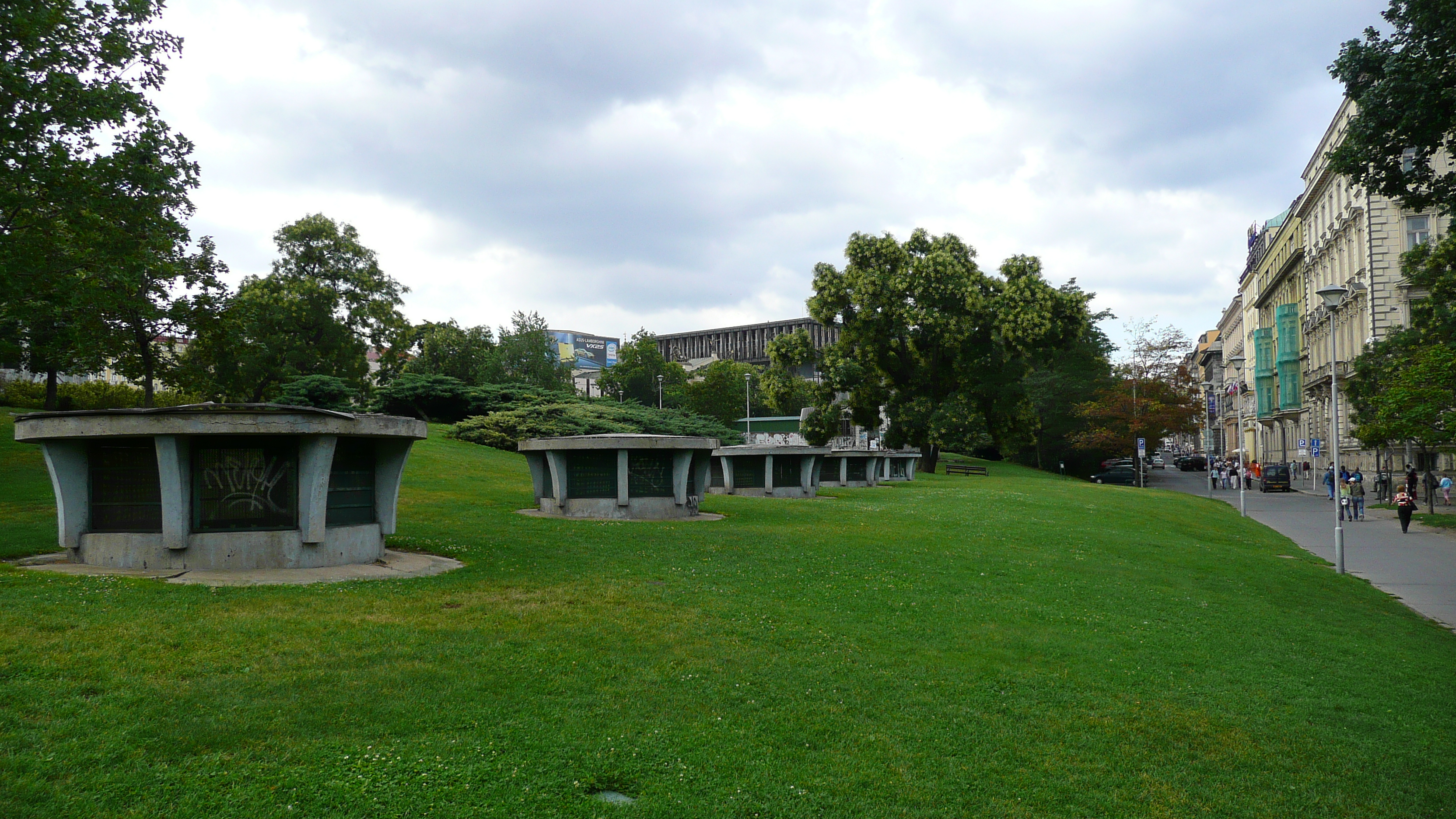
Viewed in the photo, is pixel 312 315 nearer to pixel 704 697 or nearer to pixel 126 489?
pixel 126 489

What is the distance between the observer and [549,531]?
15625mm

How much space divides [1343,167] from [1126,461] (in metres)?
59.1

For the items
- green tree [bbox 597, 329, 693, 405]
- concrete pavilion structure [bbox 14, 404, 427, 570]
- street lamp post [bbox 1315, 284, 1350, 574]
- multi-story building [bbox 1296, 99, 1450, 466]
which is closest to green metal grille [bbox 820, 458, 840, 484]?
street lamp post [bbox 1315, 284, 1350, 574]

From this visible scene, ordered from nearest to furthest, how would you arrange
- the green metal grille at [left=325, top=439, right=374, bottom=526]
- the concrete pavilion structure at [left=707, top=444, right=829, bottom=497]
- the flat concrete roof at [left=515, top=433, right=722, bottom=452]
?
the green metal grille at [left=325, top=439, right=374, bottom=526], the flat concrete roof at [left=515, top=433, right=722, bottom=452], the concrete pavilion structure at [left=707, top=444, right=829, bottom=497]

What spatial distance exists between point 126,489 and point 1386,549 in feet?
86.7

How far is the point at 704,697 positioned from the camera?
6922 mm

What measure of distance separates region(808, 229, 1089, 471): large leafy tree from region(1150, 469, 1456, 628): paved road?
37.8ft

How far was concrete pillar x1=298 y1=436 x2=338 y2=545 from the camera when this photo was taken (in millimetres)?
10805

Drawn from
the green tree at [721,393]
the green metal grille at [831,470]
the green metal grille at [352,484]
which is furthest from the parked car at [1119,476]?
the green metal grille at [352,484]

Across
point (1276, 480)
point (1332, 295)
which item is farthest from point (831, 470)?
point (1276, 480)

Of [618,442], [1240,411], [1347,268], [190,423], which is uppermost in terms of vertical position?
[1347,268]

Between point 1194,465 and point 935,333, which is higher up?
point 935,333

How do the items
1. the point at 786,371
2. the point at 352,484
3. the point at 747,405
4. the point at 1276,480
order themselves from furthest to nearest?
the point at 747,405 < the point at 1276,480 < the point at 786,371 < the point at 352,484

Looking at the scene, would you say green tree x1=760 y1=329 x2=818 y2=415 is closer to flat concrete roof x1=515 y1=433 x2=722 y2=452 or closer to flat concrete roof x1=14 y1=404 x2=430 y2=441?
flat concrete roof x1=515 y1=433 x2=722 y2=452
